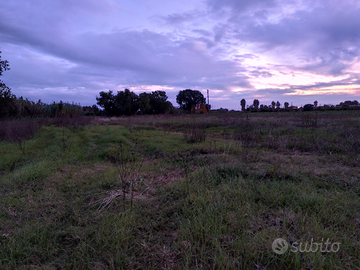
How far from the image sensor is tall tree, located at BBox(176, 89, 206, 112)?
179 feet

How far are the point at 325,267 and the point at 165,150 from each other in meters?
5.36

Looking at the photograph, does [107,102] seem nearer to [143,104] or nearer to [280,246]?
[143,104]

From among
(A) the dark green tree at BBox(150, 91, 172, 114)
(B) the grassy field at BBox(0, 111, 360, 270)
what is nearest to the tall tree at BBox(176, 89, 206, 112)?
(A) the dark green tree at BBox(150, 91, 172, 114)

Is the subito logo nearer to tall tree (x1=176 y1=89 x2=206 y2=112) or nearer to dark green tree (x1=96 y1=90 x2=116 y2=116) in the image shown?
dark green tree (x1=96 y1=90 x2=116 y2=116)

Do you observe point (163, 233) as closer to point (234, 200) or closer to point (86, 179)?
point (234, 200)

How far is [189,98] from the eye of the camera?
5472 centimetres

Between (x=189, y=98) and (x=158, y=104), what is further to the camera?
(x=189, y=98)

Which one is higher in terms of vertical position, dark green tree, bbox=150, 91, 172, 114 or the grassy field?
dark green tree, bbox=150, 91, 172, 114

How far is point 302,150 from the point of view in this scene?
20.8 ft

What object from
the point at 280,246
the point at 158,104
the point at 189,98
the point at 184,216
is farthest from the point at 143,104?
the point at 280,246

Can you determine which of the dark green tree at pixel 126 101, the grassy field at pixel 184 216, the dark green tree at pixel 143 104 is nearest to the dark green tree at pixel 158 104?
the dark green tree at pixel 143 104

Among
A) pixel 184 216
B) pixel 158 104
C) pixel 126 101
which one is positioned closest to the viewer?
pixel 184 216

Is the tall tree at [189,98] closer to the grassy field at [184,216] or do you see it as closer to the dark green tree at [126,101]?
the dark green tree at [126,101]

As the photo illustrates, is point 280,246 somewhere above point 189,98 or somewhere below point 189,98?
below
